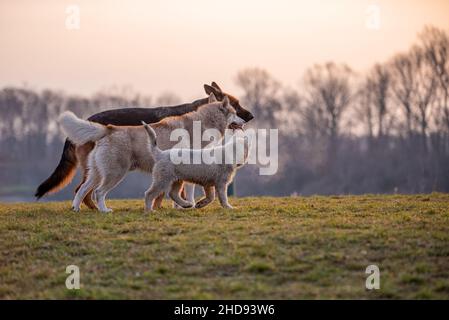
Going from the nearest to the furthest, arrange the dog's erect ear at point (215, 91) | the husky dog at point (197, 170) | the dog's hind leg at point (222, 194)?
1. the husky dog at point (197, 170)
2. the dog's hind leg at point (222, 194)
3. the dog's erect ear at point (215, 91)

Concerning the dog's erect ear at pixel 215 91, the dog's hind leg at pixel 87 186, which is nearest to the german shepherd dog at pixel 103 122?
the dog's erect ear at pixel 215 91

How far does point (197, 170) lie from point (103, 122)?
8.49 ft

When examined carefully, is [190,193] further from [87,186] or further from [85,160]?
[85,160]

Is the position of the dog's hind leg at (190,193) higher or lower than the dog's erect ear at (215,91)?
lower

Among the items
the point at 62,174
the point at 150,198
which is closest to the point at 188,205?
the point at 150,198

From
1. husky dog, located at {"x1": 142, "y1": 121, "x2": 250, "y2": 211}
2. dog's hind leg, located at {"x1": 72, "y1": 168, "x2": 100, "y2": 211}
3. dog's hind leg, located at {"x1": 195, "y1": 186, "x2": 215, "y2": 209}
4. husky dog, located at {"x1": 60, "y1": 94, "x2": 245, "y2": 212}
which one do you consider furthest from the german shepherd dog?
dog's hind leg, located at {"x1": 195, "y1": 186, "x2": 215, "y2": 209}

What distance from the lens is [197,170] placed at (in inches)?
512

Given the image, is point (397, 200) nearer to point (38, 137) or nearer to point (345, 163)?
point (345, 163)

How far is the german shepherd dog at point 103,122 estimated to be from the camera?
46.1 ft

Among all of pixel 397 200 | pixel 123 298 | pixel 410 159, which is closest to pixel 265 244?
pixel 123 298

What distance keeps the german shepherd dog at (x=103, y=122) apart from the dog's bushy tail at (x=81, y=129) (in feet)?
1.63

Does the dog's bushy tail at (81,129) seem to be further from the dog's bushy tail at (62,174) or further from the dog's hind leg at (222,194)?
the dog's hind leg at (222,194)

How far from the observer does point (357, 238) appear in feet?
33.3

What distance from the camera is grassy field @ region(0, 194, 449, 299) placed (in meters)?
8.77
